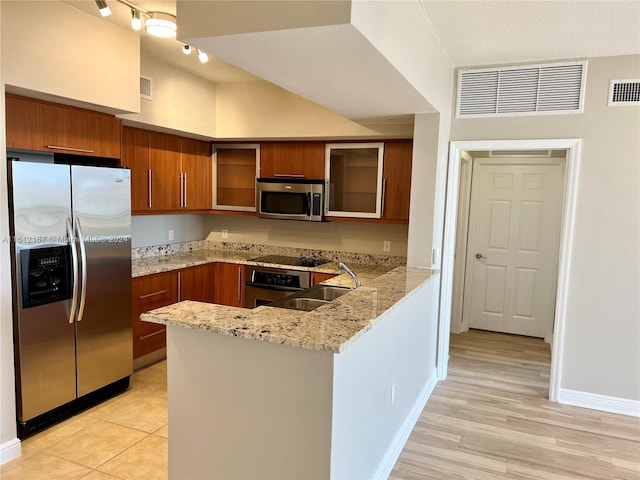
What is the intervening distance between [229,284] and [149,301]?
2.99 ft

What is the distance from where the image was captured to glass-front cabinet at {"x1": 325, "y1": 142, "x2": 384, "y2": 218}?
4.21 m

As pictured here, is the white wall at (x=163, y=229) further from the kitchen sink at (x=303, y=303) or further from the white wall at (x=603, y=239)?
the white wall at (x=603, y=239)

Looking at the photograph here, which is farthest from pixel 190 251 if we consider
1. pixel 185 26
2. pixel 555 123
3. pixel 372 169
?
pixel 555 123

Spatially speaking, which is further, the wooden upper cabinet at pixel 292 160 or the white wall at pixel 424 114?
the wooden upper cabinet at pixel 292 160

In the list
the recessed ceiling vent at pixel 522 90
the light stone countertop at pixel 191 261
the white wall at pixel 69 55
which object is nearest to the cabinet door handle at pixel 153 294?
the light stone countertop at pixel 191 261

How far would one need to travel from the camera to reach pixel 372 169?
4.24 meters

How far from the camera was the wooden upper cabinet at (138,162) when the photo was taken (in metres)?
3.75

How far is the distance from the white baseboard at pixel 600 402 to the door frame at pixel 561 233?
3.0 inches

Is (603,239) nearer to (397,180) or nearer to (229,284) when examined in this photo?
(397,180)

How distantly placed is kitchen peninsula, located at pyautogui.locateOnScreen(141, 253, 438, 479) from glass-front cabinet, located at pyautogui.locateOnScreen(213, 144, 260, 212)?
8.81 ft

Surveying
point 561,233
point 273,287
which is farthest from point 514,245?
point 273,287

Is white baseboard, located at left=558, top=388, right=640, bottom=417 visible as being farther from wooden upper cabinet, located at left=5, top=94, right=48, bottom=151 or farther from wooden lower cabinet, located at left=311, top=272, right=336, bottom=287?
wooden upper cabinet, located at left=5, top=94, right=48, bottom=151

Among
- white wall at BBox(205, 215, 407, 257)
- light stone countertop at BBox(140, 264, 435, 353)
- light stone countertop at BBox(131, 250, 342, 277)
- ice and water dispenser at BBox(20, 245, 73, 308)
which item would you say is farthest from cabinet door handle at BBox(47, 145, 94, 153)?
white wall at BBox(205, 215, 407, 257)

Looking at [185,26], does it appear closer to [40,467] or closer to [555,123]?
[40,467]
